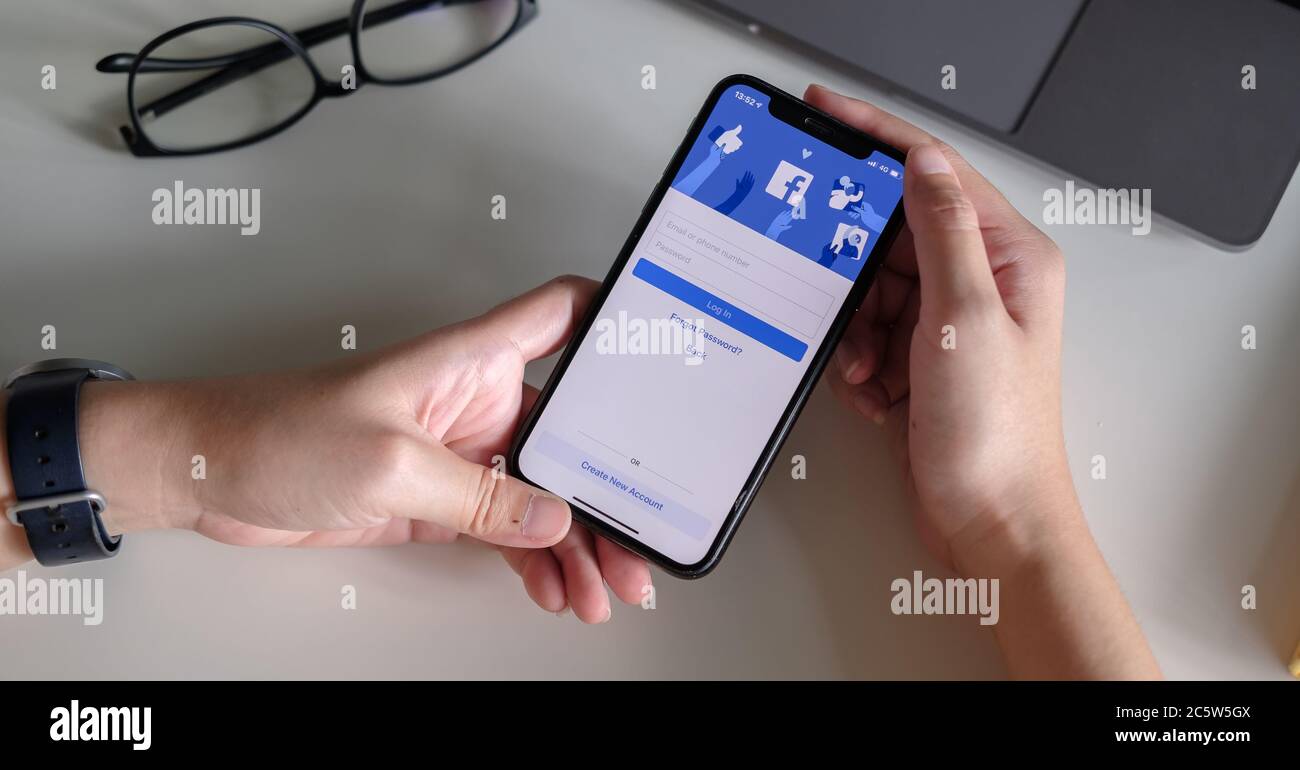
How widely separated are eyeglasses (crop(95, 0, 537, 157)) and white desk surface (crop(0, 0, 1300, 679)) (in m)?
0.02

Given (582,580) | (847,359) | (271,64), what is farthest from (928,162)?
(271,64)

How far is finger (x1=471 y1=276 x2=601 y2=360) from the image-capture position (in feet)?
2.35

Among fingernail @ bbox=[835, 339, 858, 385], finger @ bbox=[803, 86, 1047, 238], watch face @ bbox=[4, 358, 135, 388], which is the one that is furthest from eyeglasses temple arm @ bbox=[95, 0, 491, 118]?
fingernail @ bbox=[835, 339, 858, 385]

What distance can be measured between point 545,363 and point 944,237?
12.8 inches

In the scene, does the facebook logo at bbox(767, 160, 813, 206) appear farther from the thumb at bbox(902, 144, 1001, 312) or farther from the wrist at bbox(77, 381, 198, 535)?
the wrist at bbox(77, 381, 198, 535)

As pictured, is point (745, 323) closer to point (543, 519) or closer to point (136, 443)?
point (543, 519)

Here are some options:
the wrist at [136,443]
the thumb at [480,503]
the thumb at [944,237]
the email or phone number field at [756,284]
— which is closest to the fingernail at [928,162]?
the thumb at [944,237]

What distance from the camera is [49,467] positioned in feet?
2.21

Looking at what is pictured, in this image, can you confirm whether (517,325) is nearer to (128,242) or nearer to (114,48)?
(128,242)

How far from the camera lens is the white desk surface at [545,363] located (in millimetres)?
750

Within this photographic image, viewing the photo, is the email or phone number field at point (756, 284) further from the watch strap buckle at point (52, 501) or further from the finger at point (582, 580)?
the watch strap buckle at point (52, 501)

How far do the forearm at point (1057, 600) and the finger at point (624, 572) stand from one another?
24 cm
